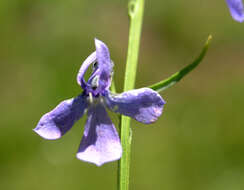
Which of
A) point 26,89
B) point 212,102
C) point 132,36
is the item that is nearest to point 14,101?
point 26,89

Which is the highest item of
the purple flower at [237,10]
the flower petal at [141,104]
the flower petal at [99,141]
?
the purple flower at [237,10]

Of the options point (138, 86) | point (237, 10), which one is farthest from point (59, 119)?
point (138, 86)

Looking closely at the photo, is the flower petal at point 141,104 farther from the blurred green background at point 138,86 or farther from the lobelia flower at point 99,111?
the blurred green background at point 138,86

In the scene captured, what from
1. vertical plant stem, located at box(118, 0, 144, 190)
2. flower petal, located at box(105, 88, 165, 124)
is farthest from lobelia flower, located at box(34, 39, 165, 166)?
vertical plant stem, located at box(118, 0, 144, 190)

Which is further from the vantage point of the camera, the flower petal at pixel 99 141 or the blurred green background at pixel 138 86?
the blurred green background at pixel 138 86

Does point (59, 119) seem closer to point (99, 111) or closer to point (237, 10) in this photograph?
point (99, 111)

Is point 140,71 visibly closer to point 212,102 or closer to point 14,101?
point 212,102

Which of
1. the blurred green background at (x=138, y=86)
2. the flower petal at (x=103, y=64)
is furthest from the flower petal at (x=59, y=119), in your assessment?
the blurred green background at (x=138, y=86)
